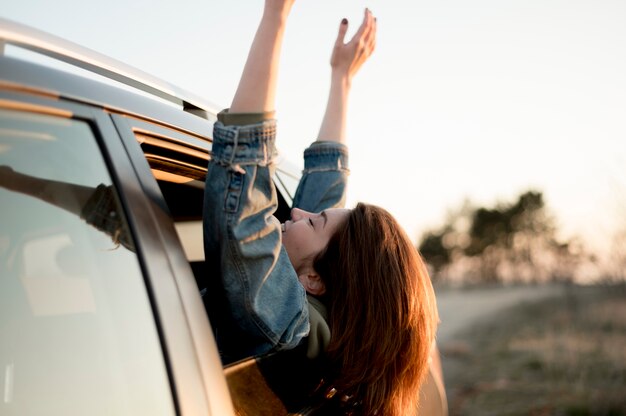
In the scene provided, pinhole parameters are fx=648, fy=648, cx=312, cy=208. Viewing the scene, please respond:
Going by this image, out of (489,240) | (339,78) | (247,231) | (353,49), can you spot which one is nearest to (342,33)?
(353,49)

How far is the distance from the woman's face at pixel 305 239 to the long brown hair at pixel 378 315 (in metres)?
0.04

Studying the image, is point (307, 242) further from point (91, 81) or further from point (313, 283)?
point (91, 81)

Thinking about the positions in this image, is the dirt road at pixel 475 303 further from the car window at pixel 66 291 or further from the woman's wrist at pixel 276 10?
the car window at pixel 66 291

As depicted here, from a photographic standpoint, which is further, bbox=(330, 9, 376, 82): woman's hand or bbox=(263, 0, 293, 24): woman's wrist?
bbox=(330, 9, 376, 82): woman's hand

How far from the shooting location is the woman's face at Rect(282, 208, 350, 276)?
228 centimetres

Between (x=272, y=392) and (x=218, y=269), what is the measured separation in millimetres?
335

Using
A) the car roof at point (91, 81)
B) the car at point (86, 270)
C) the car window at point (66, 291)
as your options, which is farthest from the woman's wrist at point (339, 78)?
the car window at point (66, 291)

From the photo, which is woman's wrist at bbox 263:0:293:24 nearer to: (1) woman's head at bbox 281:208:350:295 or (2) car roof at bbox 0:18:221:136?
(2) car roof at bbox 0:18:221:136

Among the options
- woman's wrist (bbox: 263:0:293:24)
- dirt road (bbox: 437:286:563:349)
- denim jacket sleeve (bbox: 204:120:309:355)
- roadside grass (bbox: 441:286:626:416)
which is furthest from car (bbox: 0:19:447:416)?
dirt road (bbox: 437:286:563:349)

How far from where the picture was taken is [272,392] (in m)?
1.58

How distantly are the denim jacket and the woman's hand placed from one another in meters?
1.42

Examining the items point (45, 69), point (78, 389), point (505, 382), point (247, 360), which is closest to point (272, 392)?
point (247, 360)

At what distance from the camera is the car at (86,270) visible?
1.14m

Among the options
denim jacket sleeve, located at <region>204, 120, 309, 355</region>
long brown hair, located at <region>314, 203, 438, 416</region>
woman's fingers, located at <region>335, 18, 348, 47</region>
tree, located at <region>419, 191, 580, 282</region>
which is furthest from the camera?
tree, located at <region>419, 191, 580, 282</region>
